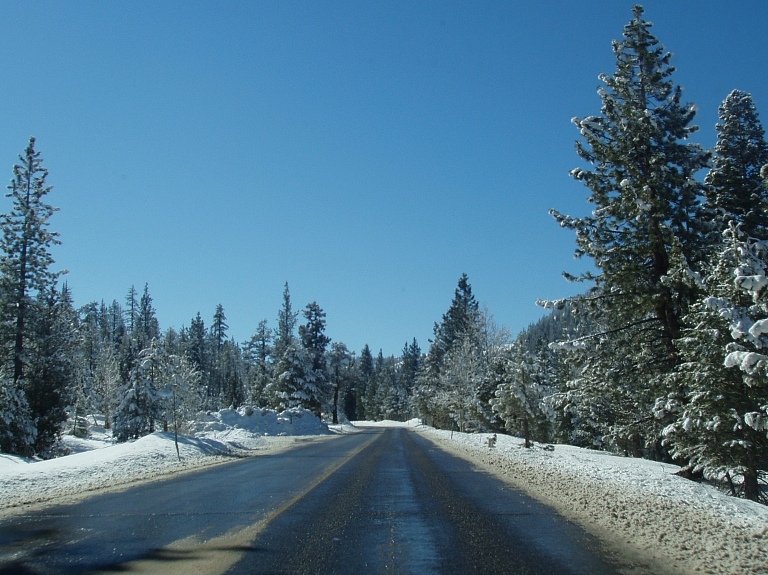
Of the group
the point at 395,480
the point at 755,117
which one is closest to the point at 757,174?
the point at 755,117

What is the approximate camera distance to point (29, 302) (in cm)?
2959

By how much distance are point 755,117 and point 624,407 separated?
12.6 meters

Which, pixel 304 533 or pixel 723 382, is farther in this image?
pixel 723 382

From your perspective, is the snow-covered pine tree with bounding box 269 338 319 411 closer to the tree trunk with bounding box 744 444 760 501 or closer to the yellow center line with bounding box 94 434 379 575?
the tree trunk with bounding box 744 444 760 501

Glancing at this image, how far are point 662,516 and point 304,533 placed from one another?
5.79 meters

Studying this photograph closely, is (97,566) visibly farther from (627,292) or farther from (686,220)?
(686,220)

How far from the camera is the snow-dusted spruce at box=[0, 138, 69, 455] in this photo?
28.7m

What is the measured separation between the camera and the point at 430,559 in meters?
6.66

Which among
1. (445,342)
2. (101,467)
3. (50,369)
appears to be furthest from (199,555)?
(445,342)

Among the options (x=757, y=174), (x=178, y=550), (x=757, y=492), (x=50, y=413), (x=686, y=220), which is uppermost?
(x=757, y=174)

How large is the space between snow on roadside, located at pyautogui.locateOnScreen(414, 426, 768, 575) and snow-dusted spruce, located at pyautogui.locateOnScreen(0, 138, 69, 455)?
24.4m

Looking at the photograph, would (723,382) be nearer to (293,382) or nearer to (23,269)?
(23,269)

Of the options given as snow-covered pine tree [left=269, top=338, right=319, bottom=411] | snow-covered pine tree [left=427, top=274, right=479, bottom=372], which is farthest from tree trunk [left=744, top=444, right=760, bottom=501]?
snow-covered pine tree [left=269, top=338, right=319, bottom=411]

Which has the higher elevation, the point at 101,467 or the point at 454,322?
the point at 454,322
